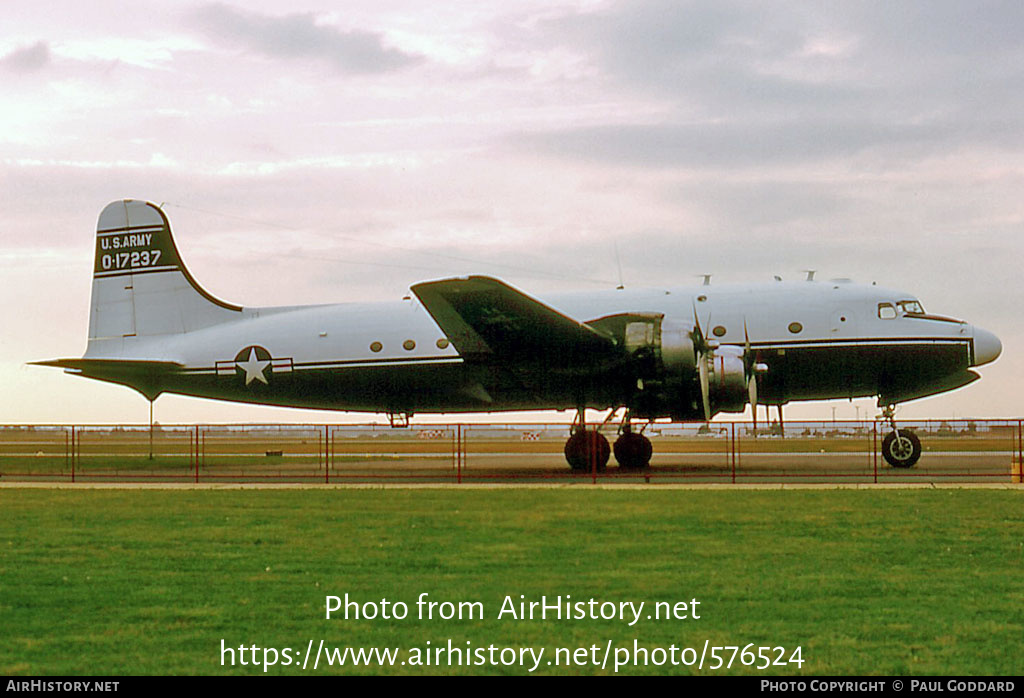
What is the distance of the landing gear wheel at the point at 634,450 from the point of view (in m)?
25.8

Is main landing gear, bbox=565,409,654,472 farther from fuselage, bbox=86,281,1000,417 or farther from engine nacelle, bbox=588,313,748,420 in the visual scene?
engine nacelle, bbox=588,313,748,420

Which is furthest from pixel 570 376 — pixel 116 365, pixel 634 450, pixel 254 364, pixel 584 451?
pixel 116 365

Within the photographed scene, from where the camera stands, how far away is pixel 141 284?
3102 cm

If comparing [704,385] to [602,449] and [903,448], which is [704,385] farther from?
[903,448]

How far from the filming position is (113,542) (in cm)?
1281

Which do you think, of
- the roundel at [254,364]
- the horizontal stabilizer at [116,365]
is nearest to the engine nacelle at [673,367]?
the roundel at [254,364]

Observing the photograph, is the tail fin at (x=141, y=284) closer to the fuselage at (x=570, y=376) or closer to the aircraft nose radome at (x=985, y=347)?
the fuselage at (x=570, y=376)

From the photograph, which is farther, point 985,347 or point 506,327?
point 985,347

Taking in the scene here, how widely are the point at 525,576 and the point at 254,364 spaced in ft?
64.2

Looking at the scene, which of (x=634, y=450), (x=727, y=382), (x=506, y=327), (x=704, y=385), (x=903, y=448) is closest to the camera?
(x=704, y=385)

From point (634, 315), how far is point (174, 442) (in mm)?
53831

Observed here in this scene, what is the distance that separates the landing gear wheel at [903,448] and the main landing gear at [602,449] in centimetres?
582

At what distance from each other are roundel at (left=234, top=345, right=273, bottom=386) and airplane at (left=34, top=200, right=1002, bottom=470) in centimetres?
4
